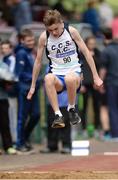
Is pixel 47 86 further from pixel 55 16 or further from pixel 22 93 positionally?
pixel 22 93

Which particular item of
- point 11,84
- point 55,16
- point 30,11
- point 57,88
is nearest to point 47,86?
point 57,88

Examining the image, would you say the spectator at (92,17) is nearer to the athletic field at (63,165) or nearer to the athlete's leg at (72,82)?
the athletic field at (63,165)

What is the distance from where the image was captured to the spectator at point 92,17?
19.1m

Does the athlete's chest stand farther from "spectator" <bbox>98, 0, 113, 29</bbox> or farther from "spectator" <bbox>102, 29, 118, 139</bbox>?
"spectator" <bbox>98, 0, 113, 29</bbox>

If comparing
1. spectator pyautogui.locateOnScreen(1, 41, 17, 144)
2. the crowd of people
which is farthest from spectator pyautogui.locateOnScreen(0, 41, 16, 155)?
spectator pyautogui.locateOnScreen(1, 41, 17, 144)

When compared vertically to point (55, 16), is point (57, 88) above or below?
below

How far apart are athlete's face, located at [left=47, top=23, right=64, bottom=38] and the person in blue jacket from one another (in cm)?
256

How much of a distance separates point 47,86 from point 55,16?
3.52 ft

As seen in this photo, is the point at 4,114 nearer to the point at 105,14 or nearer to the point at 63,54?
the point at 63,54

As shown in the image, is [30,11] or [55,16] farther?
[30,11]

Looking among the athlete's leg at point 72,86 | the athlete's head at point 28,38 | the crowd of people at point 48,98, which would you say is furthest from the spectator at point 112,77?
the athlete's leg at point 72,86

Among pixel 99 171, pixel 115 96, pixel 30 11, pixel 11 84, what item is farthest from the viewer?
pixel 30 11

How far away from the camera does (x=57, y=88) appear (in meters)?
12.9

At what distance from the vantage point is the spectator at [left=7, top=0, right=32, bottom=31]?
18203 mm
